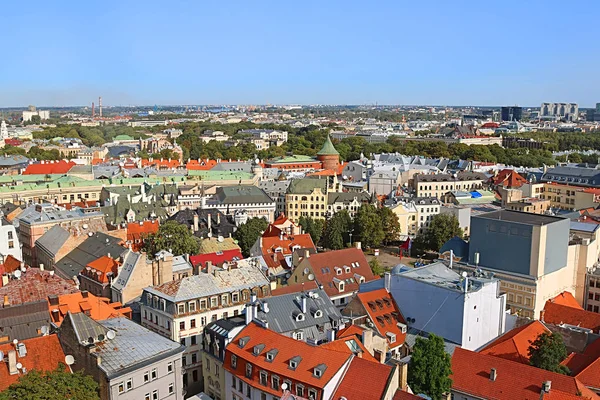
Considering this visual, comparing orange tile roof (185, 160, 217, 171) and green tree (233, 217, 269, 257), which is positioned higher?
orange tile roof (185, 160, 217, 171)

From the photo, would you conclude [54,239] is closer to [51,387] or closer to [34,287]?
[34,287]

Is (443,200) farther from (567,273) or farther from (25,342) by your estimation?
(25,342)

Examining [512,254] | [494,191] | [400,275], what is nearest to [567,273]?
[512,254]

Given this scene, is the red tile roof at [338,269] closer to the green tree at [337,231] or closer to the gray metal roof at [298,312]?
the gray metal roof at [298,312]

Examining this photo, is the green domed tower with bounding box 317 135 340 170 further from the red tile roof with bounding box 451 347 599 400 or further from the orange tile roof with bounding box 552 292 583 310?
the red tile roof with bounding box 451 347 599 400

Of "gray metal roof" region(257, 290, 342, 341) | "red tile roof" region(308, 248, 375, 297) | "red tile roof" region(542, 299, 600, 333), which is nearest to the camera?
"gray metal roof" region(257, 290, 342, 341)

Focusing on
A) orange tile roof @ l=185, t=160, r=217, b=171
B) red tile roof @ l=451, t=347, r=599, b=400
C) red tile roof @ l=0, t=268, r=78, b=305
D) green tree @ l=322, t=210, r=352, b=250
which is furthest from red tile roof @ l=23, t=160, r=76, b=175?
red tile roof @ l=451, t=347, r=599, b=400
